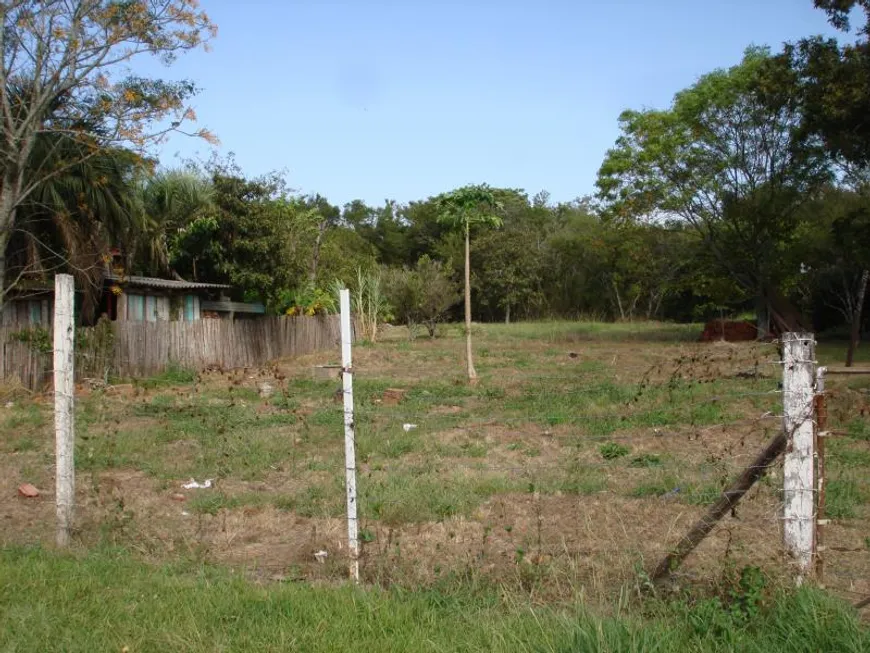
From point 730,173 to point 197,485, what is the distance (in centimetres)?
2413

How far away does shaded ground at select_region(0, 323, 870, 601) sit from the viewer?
15.8ft

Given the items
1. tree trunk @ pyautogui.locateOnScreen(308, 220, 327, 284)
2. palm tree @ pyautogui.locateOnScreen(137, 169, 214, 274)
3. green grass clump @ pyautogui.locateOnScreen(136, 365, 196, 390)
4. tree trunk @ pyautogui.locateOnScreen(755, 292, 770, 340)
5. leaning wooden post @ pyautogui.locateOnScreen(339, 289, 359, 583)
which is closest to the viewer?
leaning wooden post @ pyautogui.locateOnScreen(339, 289, 359, 583)

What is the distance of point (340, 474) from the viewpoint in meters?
7.73

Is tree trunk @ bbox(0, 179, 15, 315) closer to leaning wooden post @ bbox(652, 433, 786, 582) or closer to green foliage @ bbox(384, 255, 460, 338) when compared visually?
leaning wooden post @ bbox(652, 433, 786, 582)

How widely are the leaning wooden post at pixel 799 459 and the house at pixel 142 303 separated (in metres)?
14.2

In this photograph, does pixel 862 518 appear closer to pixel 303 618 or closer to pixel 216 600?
pixel 303 618

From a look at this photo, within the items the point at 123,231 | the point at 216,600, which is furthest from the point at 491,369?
the point at 216,600

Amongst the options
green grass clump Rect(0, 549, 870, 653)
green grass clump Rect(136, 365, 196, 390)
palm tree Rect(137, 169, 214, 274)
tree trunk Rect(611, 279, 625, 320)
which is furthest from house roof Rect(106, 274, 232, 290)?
tree trunk Rect(611, 279, 625, 320)

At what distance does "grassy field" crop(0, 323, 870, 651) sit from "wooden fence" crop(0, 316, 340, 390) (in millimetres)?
2149

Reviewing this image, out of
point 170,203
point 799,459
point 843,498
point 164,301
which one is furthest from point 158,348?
point 799,459

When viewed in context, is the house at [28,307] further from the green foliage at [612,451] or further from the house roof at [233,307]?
the green foliage at [612,451]

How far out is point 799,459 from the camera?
3.74 m

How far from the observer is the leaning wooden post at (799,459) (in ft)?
12.2

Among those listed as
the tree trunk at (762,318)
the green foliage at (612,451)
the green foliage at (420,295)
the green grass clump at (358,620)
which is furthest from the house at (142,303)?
the tree trunk at (762,318)
